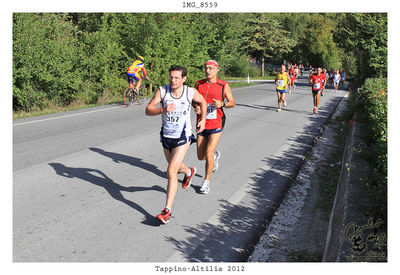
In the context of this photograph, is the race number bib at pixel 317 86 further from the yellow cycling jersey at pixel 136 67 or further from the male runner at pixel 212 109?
the male runner at pixel 212 109

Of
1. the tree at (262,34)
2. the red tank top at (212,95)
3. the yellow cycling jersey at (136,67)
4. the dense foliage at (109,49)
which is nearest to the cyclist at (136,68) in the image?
the yellow cycling jersey at (136,67)

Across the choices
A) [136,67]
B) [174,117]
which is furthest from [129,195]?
[136,67]

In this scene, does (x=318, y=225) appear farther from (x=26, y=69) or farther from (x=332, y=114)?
(x=26, y=69)

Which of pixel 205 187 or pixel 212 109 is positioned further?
pixel 212 109

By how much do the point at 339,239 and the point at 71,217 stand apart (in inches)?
129

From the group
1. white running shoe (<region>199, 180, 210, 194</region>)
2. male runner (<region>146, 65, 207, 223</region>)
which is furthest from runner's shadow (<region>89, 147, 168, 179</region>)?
male runner (<region>146, 65, 207, 223</region>)

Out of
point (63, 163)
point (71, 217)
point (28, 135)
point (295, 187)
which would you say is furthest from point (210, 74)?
point (28, 135)

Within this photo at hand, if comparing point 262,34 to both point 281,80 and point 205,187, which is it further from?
point 205,187

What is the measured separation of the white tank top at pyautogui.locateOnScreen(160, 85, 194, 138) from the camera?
190 inches

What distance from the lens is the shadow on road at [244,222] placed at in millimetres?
4121

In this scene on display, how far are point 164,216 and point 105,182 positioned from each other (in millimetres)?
1866

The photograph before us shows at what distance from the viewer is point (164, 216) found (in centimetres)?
466

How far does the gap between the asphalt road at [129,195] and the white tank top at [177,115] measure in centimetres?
111

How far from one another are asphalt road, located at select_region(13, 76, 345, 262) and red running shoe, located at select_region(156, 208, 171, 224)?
9cm
